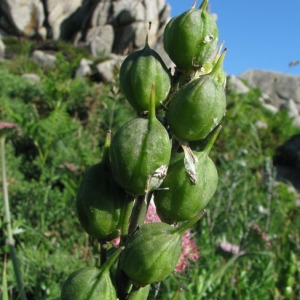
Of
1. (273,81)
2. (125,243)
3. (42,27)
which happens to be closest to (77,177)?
(125,243)

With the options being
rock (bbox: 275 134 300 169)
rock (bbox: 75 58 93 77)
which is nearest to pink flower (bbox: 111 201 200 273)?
rock (bbox: 275 134 300 169)

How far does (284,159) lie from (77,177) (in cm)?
706

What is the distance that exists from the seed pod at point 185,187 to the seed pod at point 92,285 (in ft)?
0.40

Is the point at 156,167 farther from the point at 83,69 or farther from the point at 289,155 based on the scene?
the point at 83,69

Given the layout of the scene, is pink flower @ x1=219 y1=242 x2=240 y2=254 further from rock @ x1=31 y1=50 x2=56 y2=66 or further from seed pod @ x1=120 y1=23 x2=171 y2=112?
rock @ x1=31 y1=50 x2=56 y2=66

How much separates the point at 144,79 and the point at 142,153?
0.55ft

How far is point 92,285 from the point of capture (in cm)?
79

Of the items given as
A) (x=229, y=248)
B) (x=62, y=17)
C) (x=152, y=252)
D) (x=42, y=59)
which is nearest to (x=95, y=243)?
(x=229, y=248)

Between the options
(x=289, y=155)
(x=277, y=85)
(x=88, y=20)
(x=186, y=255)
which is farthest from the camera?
(x=88, y=20)

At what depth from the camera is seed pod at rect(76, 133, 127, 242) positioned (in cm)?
86

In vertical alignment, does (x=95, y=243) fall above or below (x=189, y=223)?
below

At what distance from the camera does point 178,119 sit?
82 cm

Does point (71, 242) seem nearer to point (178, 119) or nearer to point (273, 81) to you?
point (178, 119)

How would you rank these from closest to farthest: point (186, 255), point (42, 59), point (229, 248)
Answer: point (186, 255)
point (229, 248)
point (42, 59)
